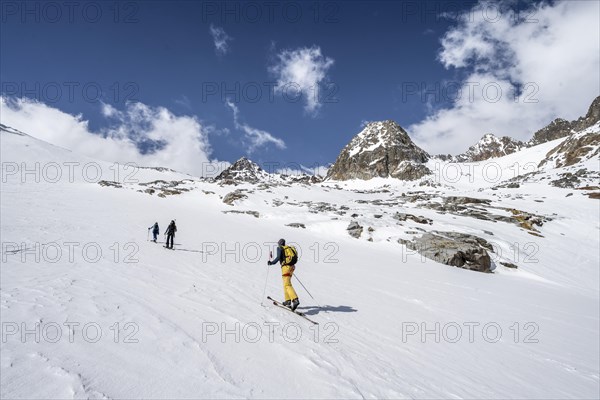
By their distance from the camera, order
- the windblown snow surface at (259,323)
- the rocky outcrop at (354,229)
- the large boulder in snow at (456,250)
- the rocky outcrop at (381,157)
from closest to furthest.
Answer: the windblown snow surface at (259,323) → the large boulder in snow at (456,250) → the rocky outcrop at (354,229) → the rocky outcrop at (381,157)

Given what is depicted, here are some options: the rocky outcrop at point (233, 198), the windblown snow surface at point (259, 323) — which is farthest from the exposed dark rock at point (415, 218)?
the rocky outcrop at point (233, 198)

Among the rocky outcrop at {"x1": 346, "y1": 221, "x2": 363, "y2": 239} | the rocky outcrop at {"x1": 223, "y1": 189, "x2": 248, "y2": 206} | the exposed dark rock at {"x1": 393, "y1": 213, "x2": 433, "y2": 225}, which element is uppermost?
the rocky outcrop at {"x1": 223, "y1": 189, "x2": 248, "y2": 206}

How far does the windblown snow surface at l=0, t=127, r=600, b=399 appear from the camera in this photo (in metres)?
4.70

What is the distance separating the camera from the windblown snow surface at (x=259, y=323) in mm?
4695

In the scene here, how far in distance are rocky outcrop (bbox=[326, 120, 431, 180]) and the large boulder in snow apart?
112538 mm

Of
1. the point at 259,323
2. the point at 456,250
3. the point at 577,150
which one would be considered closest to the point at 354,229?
the point at 456,250

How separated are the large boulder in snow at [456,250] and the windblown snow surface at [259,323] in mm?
1966

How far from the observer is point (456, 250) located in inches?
917

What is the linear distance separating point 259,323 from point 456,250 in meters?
20.2

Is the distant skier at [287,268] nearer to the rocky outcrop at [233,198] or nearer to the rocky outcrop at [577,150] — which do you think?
the rocky outcrop at [233,198]

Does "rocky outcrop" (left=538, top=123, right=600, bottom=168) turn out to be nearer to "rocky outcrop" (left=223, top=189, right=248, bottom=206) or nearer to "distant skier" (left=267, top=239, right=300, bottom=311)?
"rocky outcrop" (left=223, top=189, right=248, bottom=206)

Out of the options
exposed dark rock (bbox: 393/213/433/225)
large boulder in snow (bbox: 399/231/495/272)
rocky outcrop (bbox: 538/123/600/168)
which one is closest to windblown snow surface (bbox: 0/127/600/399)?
large boulder in snow (bbox: 399/231/495/272)

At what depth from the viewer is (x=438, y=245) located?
24.4 metres

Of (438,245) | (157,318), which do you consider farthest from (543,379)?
(438,245)
